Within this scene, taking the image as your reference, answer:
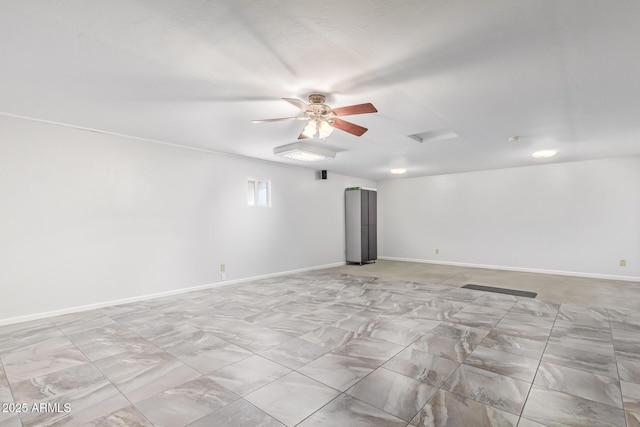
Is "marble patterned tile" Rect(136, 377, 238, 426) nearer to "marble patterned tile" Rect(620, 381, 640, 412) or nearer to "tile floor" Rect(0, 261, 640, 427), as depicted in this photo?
"tile floor" Rect(0, 261, 640, 427)

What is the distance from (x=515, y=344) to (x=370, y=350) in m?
1.34

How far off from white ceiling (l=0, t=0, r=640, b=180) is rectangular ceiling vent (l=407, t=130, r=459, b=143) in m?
0.27

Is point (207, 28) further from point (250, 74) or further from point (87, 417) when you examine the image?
point (87, 417)

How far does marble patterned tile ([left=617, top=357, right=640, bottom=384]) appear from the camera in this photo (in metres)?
2.07

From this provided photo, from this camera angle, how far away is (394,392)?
192 centimetres

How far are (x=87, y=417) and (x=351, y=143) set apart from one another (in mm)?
4124

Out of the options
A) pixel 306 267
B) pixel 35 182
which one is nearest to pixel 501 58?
pixel 35 182

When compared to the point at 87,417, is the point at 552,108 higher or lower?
higher

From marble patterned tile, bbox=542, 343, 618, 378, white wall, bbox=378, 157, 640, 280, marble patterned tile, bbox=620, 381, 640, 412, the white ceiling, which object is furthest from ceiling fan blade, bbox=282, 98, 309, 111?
white wall, bbox=378, 157, 640, 280

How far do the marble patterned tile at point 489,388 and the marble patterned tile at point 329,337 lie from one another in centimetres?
99

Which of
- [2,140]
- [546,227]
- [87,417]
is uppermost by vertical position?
[2,140]

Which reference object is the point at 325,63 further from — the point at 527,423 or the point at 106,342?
the point at 106,342

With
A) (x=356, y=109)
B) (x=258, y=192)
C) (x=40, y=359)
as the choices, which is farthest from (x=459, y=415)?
(x=258, y=192)

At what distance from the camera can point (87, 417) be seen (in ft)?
5.57
